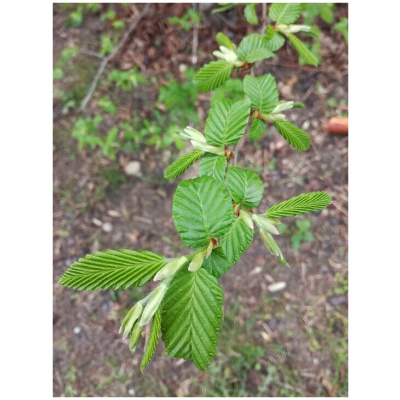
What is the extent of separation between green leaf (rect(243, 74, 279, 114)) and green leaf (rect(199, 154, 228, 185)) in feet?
0.92

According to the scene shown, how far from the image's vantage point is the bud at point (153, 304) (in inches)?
27.6

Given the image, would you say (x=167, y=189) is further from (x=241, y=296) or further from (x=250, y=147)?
(x=241, y=296)

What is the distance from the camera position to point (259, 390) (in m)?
2.04

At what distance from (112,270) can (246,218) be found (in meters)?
0.34

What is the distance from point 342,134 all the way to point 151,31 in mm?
1490

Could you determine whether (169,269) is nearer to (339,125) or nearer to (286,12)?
(286,12)

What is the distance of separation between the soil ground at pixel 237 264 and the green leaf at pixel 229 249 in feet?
4.53

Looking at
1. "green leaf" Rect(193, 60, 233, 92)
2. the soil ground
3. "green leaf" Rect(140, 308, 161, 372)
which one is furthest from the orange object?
"green leaf" Rect(140, 308, 161, 372)

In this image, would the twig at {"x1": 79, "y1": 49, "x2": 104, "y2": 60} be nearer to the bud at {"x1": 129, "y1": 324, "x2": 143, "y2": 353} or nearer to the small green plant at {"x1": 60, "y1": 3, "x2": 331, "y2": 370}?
the small green plant at {"x1": 60, "y1": 3, "x2": 331, "y2": 370}

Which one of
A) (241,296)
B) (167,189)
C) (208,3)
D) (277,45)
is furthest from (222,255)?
(208,3)

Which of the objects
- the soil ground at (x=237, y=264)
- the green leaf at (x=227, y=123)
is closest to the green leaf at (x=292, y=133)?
the green leaf at (x=227, y=123)

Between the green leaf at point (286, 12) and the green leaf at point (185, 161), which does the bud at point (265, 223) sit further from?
the green leaf at point (286, 12)

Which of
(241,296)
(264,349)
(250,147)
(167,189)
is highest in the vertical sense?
(250,147)

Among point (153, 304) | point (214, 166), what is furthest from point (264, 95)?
point (153, 304)
